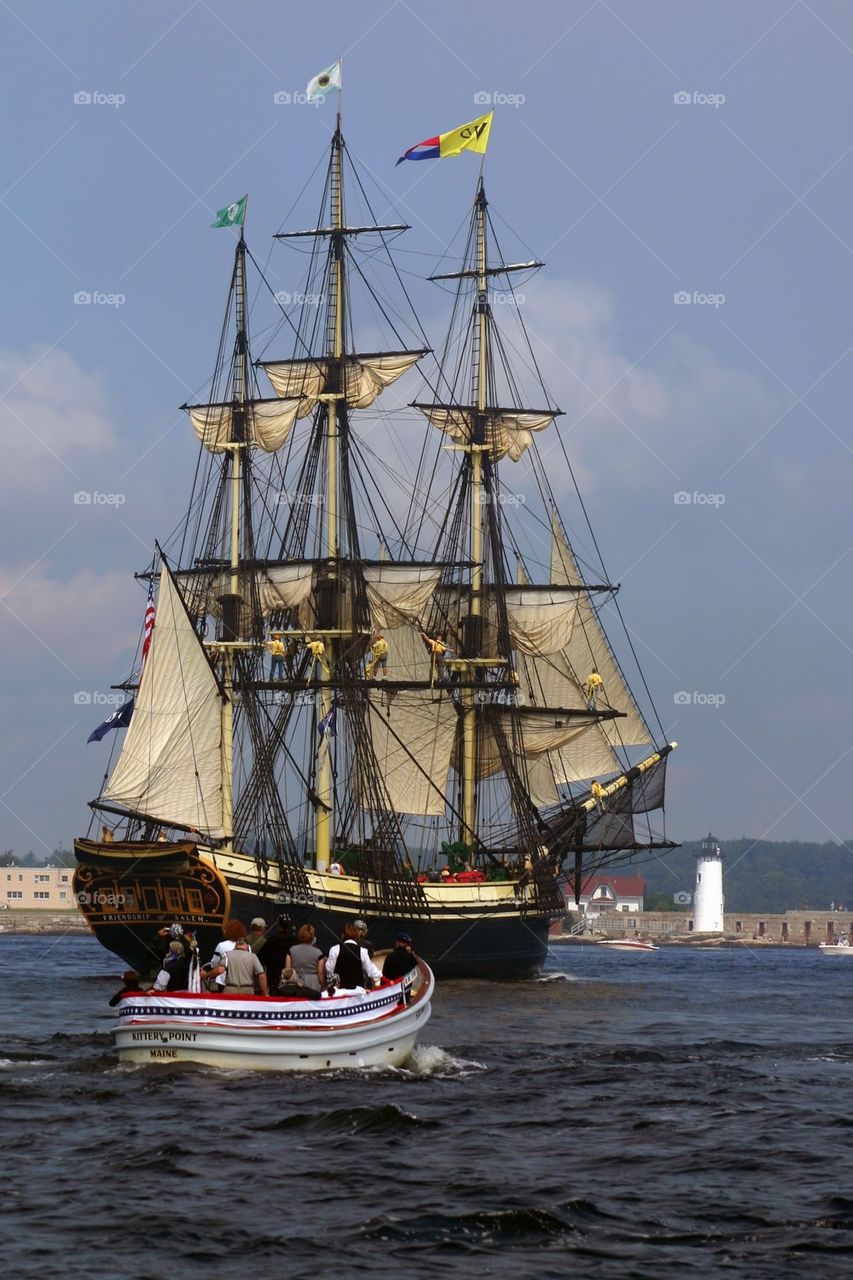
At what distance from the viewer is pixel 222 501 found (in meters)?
70.4

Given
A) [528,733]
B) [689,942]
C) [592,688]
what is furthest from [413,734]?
[689,942]

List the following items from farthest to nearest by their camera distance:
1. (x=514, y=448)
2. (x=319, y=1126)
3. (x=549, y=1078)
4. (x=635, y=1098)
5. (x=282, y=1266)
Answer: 1. (x=514, y=448)
2. (x=549, y=1078)
3. (x=635, y=1098)
4. (x=319, y=1126)
5. (x=282, y=1266)

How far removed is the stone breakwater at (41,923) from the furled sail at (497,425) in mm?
115149

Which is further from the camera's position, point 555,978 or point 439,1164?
point 555,978

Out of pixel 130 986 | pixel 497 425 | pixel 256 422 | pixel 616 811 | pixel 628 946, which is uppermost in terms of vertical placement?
pixel 497 425

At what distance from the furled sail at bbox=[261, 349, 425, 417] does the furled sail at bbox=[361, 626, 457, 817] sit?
10593 millimetres

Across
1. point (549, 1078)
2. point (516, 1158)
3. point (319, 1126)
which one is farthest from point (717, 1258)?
point (549, 1078)

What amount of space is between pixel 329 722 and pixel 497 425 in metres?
17.9

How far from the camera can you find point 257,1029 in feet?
96.2

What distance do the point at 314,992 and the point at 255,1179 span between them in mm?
8007

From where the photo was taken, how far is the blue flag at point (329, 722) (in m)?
67.8

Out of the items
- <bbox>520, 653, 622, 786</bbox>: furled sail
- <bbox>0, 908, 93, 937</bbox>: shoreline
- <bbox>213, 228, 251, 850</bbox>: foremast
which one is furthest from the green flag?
<bbox>0, 908, 93, 937</bbox>: shoreline

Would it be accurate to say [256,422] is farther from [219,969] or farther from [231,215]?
[219,969]

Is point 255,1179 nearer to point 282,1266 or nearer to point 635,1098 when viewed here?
point 282,1266
